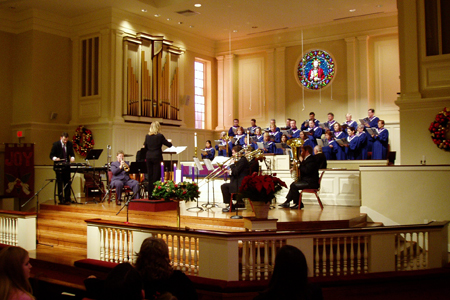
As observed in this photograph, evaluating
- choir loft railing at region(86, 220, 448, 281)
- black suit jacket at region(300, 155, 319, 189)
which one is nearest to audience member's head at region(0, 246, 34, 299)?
choir loft railing at region(86, 220, 448, 281)

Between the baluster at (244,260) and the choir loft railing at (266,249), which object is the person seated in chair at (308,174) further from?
the baluster at (244,260)

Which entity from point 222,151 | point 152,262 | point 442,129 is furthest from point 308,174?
point 222,151

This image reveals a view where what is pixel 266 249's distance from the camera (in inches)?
195

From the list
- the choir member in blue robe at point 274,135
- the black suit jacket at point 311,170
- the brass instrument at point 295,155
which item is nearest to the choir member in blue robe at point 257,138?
the choir member in blue robe at point 274,135

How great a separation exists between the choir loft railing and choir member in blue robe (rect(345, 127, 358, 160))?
7.65 meters

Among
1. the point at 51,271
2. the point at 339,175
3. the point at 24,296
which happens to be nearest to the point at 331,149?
the point at 339,175

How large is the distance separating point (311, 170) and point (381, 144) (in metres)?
5.32

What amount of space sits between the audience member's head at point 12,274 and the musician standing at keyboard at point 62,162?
745 centimetres

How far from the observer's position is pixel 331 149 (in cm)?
1343

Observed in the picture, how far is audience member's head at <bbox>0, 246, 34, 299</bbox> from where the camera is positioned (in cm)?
269

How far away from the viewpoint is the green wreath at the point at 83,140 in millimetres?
14109

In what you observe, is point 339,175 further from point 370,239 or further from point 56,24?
point 56,24

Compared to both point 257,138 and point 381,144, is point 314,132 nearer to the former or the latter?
point 257,138

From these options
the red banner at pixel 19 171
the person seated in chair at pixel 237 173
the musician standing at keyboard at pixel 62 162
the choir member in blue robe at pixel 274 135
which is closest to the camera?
the person seated in chair at pixel 237 173
